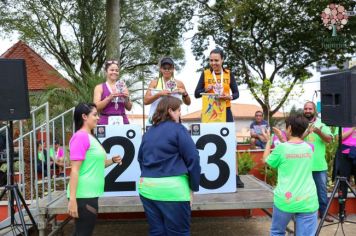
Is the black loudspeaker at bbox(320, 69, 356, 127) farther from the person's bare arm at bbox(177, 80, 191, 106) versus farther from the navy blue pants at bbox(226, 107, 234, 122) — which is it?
the person's bare arm at bbox(177, 80, 191, 106)

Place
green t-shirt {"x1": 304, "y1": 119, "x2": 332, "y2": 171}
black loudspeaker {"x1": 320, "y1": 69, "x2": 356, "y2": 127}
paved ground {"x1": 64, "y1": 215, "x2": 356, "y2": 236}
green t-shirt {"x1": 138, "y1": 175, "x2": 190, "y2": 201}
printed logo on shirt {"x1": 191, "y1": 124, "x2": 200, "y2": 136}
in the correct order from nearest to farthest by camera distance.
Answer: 1. green t-shirt {"x1": 138, "y1": 175, "x2": 190, "y2": 201}
2. black loudspeaker {"x1": 320, "y1": 69, "x2": 356, "y2": 127}
3. printed logo on shirt {"x1": 191, "y1": 124, "x2": 200, "y2": 136}
4. green t-shirt {"x1": 304, "y1": 119, "x2": 332, "y2": 171}
5. paved ground {"x1": 64, "y1": 215, "x2": 356, "y2": 236}

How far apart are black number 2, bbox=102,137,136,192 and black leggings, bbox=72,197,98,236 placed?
1.42 metres

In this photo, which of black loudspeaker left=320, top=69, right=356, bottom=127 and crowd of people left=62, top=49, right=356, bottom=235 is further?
black loudspeaker left=320, top=69, right=356, bottom=127

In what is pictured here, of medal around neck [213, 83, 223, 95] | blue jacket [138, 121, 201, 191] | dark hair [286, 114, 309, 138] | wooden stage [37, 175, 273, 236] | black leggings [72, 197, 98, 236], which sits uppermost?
medal around neck [213, 83, 223, 95]

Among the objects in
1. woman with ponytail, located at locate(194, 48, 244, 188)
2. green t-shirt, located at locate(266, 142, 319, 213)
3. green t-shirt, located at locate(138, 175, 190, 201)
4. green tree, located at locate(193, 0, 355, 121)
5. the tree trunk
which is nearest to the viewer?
green t-shirt, located at locate(138, 175, 190, 201)

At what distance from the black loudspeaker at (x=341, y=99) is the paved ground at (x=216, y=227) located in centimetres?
190

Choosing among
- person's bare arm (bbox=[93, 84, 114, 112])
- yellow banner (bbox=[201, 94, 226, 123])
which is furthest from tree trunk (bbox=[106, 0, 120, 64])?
yellow banner (bbox=[201, 94, 226, 123])

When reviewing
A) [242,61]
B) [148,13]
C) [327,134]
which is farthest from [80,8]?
[327,134]

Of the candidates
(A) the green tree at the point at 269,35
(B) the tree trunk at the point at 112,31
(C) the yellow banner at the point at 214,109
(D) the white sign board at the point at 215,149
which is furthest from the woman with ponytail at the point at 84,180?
(A) the green tree at the point at 269,35

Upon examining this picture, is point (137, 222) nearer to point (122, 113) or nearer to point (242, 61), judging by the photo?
point (122, 113)

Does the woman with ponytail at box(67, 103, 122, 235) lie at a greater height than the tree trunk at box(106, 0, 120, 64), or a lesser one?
lesser

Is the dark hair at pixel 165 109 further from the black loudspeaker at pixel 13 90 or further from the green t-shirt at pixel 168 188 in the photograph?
the black loudspeaker at pixel 13 90

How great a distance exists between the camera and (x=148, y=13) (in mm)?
24031

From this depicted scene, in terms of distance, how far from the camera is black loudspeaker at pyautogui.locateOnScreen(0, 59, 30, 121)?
4512mm
